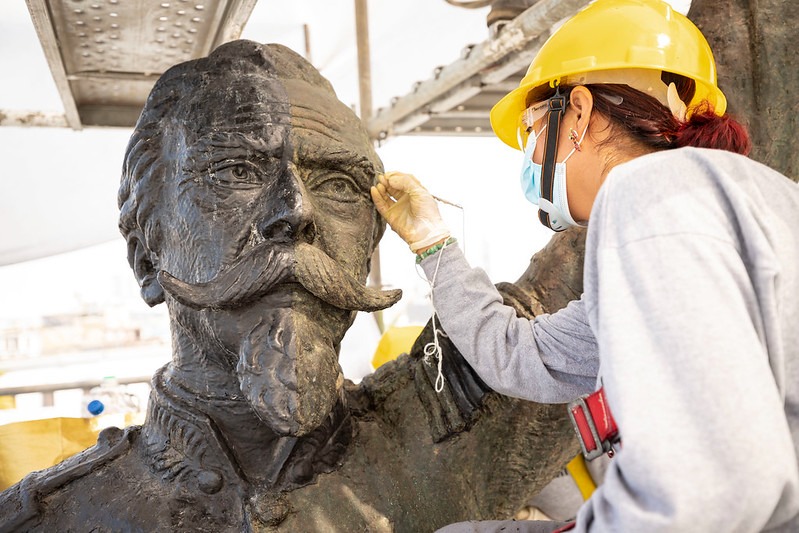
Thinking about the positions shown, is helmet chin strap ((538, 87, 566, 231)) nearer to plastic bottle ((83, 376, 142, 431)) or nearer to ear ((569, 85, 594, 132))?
ear ((569, 85, 594, 132))

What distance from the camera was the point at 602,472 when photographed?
322cm

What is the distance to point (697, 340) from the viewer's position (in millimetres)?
913

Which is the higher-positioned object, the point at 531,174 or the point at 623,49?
the point at 623,49

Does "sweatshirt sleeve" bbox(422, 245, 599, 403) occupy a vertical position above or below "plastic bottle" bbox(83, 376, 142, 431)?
above

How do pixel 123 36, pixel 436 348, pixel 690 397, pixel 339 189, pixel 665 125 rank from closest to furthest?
pixel 690 397 → pixel 665 125 → pixel 339 189 → pixel 436 348 → pixel 123 36

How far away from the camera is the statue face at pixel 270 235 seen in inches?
60.7

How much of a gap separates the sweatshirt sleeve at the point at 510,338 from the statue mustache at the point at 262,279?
0.98 ft

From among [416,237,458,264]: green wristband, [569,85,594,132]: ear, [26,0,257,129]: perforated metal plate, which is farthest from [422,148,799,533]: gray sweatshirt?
[26,0,257,129]: perforated metal plate

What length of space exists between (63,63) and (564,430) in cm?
176

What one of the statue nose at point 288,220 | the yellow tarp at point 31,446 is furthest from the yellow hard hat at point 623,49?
the yellow tarp at point 31,446

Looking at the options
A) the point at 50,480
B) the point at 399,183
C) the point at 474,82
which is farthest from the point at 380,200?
the point at 474,82

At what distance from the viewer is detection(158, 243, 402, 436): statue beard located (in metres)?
1.50

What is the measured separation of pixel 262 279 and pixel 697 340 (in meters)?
0.90

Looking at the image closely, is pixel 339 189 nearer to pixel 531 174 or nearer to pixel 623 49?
pixel 531 174
